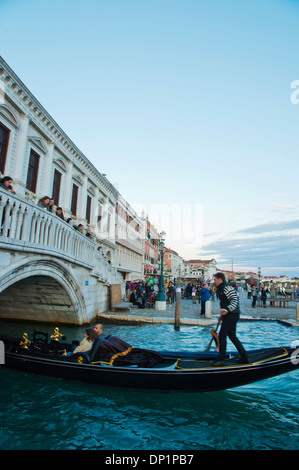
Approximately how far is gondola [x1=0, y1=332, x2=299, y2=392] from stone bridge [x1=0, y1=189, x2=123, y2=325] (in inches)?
59.5

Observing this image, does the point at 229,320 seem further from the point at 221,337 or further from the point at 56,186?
the point at 56,186

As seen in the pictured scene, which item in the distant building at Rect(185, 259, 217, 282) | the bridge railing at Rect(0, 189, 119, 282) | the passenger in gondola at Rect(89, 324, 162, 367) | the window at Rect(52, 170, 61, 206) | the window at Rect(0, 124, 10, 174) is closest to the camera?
the passenger in gondola at Rect(89, 324, 162, 367)

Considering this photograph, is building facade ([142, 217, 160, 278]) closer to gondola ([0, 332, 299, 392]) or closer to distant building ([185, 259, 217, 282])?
gondola ([0, 332, 299, 392])

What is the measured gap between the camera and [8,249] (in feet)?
17.4

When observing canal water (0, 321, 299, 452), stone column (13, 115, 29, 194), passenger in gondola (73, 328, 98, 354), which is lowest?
canal water (0, 321, 299, 452)

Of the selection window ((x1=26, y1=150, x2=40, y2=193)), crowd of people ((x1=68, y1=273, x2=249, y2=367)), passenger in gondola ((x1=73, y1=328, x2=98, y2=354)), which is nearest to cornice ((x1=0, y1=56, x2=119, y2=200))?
window ((x1=26, y1=150, x2=40, y2=193))

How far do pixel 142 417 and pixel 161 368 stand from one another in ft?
2.17

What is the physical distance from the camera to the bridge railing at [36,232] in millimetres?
5109

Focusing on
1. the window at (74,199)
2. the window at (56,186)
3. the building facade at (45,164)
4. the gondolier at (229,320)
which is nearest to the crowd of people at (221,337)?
the gondolier at (229,320)

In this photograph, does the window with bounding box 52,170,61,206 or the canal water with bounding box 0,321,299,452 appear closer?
the canal water with bounding box 0,321,299,452

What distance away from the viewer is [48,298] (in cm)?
929

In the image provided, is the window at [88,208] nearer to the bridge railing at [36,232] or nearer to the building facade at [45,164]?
the building facade at [45,164]

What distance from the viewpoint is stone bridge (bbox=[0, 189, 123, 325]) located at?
537 cm
